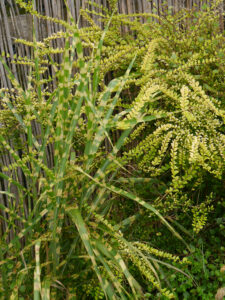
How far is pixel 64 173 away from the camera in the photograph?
3.71 ft

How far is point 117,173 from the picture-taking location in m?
1.70

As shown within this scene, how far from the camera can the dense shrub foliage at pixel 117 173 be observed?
3.61ft

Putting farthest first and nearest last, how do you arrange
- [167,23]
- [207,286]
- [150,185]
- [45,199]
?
1. [167,23]
2. [150,185]
3. [207,286]
4. [45,199]

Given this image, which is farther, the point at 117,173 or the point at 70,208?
the point at 117,173

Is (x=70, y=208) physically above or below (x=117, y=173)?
above

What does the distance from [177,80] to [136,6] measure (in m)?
0.80

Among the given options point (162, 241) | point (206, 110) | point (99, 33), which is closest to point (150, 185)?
point (162, 241)

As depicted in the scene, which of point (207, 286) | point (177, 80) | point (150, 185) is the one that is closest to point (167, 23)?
point (177, 80)

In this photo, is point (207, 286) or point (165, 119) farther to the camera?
point (165, 119)

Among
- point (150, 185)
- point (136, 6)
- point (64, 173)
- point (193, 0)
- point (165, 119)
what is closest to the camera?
point (64, 173)

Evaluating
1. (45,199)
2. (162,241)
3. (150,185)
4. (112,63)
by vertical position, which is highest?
(112,63)

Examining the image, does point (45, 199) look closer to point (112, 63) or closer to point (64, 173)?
point (64, 173)

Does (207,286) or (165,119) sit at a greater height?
(165,119)

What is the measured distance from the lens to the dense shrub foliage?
1100mm
